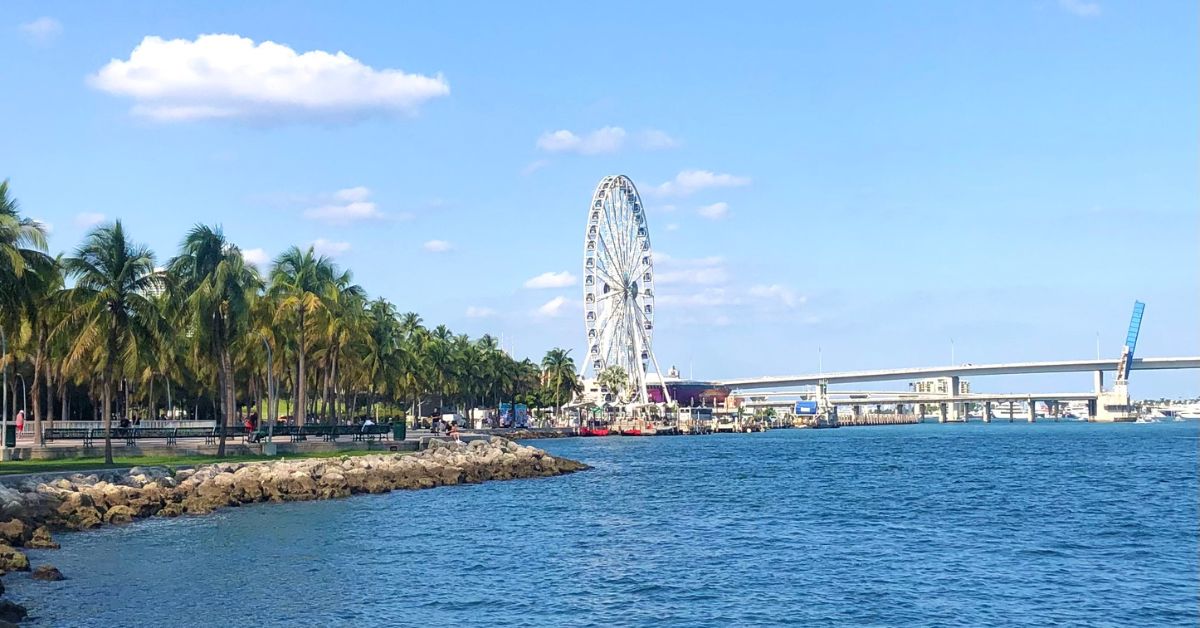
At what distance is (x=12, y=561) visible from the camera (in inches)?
1245

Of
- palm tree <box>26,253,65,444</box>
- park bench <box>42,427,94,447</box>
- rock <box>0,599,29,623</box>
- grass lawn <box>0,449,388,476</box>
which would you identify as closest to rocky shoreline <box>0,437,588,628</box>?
rock <box>0,599,29,623</box>

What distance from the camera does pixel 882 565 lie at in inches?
1399

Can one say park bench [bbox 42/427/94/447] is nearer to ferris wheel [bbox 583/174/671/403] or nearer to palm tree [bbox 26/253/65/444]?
palm tree [bbox 26/253/65/444]

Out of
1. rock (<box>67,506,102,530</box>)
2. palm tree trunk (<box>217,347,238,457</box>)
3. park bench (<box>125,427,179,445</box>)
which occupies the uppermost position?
palm tree trunk (<box>217,347,238,457</box>)

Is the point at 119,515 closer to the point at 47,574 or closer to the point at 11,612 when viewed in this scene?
the point at 47,574

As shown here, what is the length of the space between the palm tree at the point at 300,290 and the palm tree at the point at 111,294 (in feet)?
67.0

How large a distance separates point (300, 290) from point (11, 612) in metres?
57.1

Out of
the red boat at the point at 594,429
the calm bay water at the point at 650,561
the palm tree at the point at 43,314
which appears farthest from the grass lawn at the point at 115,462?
the red boat at the point at 594,429

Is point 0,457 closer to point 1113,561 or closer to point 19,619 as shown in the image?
point 19,619

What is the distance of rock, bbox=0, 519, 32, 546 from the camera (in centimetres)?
Result: 3597

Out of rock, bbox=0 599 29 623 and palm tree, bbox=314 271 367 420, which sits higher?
palm tree, bbox=314 271 367 420

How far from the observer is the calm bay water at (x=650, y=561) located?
2806 centimetres

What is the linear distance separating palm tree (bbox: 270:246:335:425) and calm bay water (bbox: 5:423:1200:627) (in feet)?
73.1

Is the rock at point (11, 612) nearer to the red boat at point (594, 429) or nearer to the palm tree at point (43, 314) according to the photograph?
the palm tree at point (43, 314)
